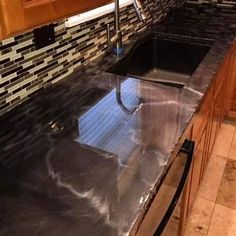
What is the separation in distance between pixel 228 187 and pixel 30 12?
5.98ft

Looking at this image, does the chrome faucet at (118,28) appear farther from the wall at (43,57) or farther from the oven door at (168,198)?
the oven door at (168,198)

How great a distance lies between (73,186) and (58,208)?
0.27 ft

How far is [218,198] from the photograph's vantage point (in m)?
2.01

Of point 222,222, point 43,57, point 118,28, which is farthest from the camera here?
point 222,222

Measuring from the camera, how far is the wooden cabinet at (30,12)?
0.66 meters

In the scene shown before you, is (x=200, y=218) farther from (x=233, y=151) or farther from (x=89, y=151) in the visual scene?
(x=89, y=151)

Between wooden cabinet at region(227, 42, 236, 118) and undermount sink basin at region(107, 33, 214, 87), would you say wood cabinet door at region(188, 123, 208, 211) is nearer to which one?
undermount sink basin at region(107, 33, 214, 87)

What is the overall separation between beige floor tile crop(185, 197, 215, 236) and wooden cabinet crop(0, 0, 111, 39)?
144 centimetres

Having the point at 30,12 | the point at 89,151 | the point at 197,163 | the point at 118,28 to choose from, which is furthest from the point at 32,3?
the point at 197,163

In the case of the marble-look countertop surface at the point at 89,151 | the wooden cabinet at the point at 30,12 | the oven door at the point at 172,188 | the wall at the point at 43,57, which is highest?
the wooden cabinet at the point at 30,12

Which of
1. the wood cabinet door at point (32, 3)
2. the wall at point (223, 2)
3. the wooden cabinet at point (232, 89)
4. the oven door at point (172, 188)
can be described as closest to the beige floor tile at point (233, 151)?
the wooden cabinet at point (232, 89)

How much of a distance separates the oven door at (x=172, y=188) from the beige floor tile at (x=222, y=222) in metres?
0.69

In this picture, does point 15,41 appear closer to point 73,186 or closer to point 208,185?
point 73,186

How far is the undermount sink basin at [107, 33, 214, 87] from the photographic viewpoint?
1.94 metres
